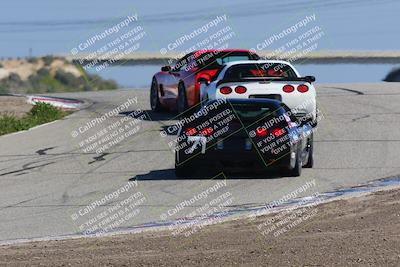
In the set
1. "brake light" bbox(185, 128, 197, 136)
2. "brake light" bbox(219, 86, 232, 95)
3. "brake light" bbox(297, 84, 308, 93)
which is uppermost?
"brake light" bbox(185, 128, 197, 136)

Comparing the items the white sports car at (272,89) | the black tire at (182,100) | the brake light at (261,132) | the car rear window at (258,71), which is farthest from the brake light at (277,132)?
the black tire at (182,100)

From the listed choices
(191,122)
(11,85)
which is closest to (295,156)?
(191,122)

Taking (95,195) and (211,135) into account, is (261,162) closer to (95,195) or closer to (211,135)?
(211,135)

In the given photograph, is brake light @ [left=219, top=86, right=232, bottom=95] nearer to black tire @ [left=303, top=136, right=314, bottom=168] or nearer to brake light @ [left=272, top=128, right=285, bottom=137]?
black tire @ [left=303, top=136, right=314, bottom=168]

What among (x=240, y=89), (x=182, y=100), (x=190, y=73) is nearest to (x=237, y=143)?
(x=240, y=89)

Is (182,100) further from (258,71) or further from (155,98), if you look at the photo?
(155,98)

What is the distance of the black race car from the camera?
15219 mm

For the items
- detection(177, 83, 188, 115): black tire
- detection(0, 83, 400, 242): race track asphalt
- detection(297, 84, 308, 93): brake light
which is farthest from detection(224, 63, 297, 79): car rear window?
detection(177, 83, 188, 115): black tire

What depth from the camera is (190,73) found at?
72.1 feet

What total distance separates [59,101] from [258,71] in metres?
12.9

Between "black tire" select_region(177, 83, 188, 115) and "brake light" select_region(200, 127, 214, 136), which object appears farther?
"black tire" select_region(177, 83, 188, 115)

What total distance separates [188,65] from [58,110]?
5.87 m

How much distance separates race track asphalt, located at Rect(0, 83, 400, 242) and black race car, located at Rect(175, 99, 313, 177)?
0.78ft

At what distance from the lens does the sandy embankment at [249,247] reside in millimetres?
8883
